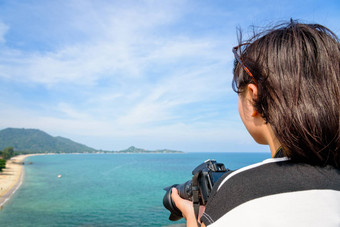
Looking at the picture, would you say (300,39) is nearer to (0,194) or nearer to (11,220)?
(11,220)

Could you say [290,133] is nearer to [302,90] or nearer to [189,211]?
[302,90]

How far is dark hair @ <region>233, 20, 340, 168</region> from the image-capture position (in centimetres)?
78

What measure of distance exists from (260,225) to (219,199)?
131 mm

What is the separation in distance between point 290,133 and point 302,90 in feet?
0.46

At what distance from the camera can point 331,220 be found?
2.29ft

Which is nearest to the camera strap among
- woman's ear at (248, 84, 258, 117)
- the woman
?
the woman

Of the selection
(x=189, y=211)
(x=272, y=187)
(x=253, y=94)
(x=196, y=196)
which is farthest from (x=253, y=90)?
(x=189, y=211)

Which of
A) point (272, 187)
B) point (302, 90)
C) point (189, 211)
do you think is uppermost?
point (302, 90)

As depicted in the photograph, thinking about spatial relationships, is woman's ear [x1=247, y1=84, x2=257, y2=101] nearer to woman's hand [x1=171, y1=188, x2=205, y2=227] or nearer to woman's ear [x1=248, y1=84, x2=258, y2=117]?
woman's ear [x1=248, y1=84, x2=258, y2=117]

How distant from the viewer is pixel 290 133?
2.59 ft

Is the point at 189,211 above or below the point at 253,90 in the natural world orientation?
below

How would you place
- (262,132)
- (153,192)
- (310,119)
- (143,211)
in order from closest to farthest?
(310,119) → (262,132) → (143,211) → (153,192)

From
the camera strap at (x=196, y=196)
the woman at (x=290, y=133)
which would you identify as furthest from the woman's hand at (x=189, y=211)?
the woman at (x=290, y=133)

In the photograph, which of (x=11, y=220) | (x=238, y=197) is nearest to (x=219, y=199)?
(x=238, y=197)
